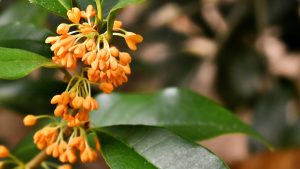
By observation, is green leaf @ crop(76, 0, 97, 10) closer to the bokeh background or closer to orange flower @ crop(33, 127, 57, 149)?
orange flower @ crop(33, 127, 57, 149)

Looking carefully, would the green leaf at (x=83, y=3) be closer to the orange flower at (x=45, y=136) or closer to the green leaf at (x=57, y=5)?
the green leaf at (x=57, y=5)

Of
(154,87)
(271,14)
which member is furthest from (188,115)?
(154,87)

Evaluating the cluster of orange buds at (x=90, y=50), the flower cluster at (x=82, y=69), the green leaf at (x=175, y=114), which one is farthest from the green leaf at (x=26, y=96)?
the cluster of orange buds at (x=90, y=50)

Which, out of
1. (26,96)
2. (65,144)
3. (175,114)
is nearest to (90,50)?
(65,144)

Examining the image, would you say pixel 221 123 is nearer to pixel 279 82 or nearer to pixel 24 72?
pixel 24 72

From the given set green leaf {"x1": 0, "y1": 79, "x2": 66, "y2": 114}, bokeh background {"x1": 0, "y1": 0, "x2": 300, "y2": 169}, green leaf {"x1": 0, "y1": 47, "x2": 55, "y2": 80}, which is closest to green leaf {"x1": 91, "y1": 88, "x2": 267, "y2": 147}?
green leaf {"x1": 0, "y1": 79, "x2": 66, "y2": 114}

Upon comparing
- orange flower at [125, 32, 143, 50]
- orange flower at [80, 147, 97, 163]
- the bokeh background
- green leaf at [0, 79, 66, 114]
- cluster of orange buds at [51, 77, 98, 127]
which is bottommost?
the bokeh background
